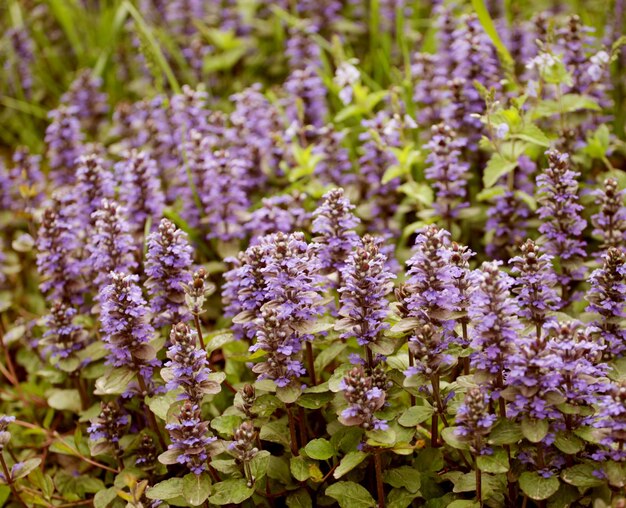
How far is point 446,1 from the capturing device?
223 inches

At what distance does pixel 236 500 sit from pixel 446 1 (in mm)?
4255

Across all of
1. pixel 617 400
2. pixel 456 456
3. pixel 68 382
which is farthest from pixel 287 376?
pixel 68 382

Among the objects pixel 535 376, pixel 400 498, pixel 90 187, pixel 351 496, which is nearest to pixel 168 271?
pixel 90 187

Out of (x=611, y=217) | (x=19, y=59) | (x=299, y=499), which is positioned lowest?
(x=299, y=499)

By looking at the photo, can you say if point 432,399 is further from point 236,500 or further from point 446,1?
point 446,1

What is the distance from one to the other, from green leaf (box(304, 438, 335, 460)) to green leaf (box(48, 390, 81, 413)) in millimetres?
1427

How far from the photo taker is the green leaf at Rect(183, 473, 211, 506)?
271 centimetres

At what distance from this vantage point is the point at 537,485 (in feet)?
8.52

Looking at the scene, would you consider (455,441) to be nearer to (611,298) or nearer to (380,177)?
(611,298)

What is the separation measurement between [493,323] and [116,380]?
1.54 m

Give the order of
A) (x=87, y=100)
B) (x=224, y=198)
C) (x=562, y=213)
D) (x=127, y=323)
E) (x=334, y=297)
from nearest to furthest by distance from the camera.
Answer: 1. (x=127, y=323)
2. (x=562, y=213)
3. (x=334, y=297)
4. (x=224, y=198)
5. (x=87, y=100)

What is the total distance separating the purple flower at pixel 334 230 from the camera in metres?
3.17

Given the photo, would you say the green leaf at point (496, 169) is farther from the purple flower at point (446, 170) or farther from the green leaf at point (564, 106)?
the green leaf at point (564, 106)

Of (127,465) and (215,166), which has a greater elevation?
(215,166)
